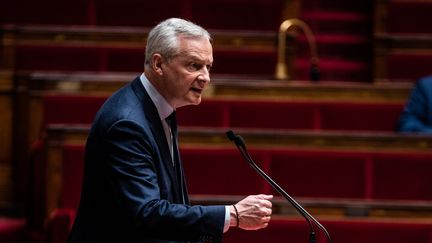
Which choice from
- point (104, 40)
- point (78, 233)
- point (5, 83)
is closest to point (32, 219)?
point (5, 83)

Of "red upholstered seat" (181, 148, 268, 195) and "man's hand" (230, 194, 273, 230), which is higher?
"man's hand" (230, 194, 273, 230)

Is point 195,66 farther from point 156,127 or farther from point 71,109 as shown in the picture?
point 71,109

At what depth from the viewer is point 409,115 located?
3.52 feet

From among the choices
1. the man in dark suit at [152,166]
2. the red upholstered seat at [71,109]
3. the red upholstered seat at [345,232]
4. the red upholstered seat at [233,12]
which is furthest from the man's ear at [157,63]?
the red upholstered seat at [233,12]

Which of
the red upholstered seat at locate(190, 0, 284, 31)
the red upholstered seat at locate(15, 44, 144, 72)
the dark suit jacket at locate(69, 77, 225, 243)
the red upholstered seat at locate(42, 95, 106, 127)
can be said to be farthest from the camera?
the red upholstered seat at locate(190, 0, 284, 31)

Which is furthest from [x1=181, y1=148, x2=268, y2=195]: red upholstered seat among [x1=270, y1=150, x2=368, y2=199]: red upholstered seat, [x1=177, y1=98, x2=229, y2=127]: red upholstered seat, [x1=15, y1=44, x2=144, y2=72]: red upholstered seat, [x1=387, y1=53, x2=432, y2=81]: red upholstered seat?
[x1=387, y1=53, x2=432, y2=81]: red upholstered seat

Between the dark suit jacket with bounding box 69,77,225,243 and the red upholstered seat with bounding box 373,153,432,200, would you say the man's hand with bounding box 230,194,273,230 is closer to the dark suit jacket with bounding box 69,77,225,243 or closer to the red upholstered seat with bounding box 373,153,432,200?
the dark suit jacket with bounding box 69,77,225,243

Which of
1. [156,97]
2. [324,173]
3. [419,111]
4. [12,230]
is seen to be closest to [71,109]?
[12,230]

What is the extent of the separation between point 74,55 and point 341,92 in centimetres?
35

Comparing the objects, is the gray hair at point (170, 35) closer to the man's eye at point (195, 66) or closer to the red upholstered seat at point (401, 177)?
the man's eye at point (195, 66)

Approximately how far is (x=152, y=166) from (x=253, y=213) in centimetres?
6

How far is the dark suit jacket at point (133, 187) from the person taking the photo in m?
0.50

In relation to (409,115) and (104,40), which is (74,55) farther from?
(409,115)

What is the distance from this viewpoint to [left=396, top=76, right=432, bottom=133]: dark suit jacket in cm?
106
